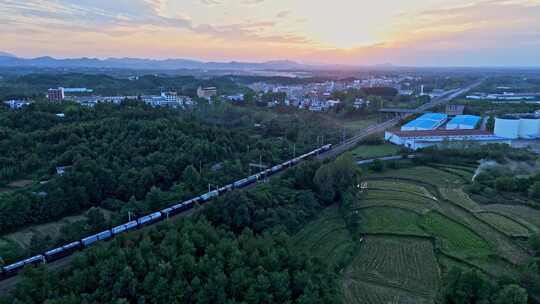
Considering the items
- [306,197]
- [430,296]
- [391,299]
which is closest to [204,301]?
[391,299]

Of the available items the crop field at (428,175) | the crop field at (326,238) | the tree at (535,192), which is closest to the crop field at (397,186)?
the crop field at (428,175)

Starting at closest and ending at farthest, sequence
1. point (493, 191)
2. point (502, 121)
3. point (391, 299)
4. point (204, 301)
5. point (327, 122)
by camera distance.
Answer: point (204, 301)
point (391, 299)
point (493, 191)
point (502, 121)
point (327, 122)

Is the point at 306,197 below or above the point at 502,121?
below

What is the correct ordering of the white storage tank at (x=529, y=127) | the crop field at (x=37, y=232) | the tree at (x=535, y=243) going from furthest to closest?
the white storage tank at (x=529, y=127) < the crop field at (x=37, y=232) < the tree at (x=535, y=243)

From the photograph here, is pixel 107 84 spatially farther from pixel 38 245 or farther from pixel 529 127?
pixel 529 127

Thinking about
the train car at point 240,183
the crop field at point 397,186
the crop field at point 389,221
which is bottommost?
the crop field at point 389,221

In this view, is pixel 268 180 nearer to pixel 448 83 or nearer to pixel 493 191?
pixel 493 191

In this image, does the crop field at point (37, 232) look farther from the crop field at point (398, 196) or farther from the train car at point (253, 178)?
the crop field at point (398, 196)

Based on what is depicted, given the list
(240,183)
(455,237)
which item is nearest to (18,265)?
(240,183)
